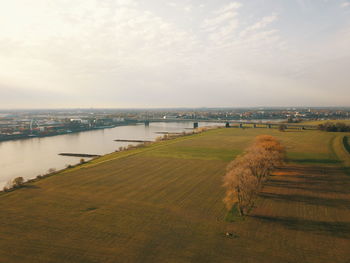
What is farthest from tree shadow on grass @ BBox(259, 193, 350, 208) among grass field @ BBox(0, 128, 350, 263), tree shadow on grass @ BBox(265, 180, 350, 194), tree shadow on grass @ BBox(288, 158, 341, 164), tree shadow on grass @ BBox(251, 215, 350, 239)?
tree shadow on grass @ BBox(288, 158, 341, 164)

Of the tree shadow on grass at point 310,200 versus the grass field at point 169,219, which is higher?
the tree shadow on grass at point 310,200

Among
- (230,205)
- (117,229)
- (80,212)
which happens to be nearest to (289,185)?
(230,205)

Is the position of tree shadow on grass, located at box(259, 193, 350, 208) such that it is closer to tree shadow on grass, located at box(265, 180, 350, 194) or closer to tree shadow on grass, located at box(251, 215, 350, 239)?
tree shadow on grass, located at box(265, 180, 350, 194)

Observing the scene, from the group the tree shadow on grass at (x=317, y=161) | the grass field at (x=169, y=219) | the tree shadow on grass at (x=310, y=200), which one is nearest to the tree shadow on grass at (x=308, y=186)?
the grass field at (x=169, y=219)

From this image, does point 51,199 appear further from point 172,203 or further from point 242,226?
point 242,226

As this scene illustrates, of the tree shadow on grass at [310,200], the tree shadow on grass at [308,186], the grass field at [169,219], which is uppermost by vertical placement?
the tree shadow on grass at [308,186]

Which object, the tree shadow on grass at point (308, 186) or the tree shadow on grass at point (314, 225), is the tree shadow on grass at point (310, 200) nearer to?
the tree shadow on grass at point (308, 186)
